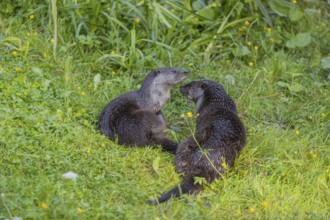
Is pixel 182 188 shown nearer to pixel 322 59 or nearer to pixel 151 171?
pixel 151 171

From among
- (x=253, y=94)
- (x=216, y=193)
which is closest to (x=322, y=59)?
(x=253, y=94)

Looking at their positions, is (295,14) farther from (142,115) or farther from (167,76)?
(142,115)

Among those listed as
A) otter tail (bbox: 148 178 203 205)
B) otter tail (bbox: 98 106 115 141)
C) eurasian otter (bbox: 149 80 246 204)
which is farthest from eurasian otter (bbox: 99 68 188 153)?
otter tail (bbox: 148 178 203 205)

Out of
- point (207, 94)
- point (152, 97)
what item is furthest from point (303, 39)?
point (152, 97)

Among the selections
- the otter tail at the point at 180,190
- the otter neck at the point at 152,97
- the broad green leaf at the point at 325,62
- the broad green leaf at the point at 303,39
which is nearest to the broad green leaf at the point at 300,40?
the broad green leaf at the point at 303,39

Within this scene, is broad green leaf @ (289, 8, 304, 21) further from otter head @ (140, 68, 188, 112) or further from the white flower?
the white flower

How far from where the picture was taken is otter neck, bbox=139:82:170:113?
5492mm

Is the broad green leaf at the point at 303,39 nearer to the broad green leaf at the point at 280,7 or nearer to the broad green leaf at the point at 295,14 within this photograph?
the broad green leaf at the point at 295,14

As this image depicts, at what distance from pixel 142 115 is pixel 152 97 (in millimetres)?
345

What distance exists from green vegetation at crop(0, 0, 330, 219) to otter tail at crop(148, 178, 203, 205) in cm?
5

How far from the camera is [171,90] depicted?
609cm

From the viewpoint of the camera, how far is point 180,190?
14.2 ft

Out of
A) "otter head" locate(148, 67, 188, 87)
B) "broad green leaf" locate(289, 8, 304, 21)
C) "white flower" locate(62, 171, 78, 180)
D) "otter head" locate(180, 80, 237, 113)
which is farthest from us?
"broad green leaf" locate(289, 8, 304, 21)

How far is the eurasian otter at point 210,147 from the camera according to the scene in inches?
179
